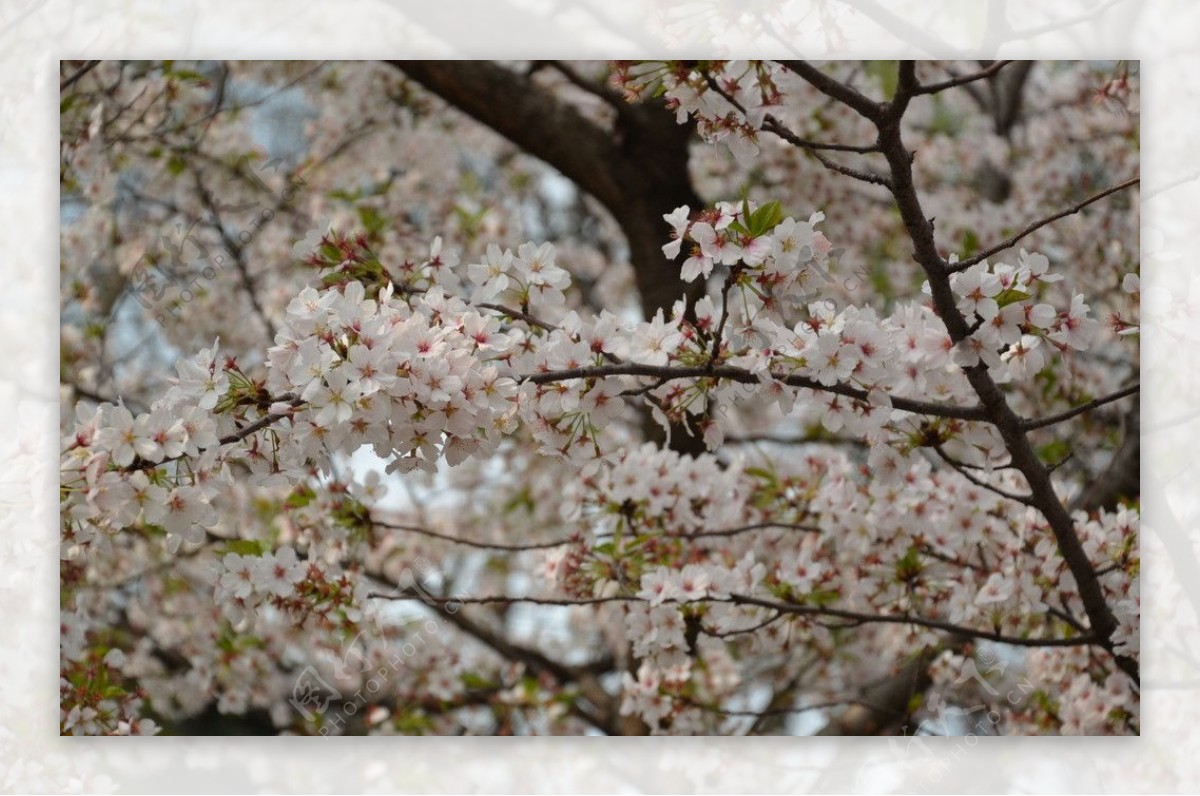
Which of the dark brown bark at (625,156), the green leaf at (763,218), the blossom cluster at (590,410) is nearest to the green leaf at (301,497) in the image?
the blossom cluster at (590,410)

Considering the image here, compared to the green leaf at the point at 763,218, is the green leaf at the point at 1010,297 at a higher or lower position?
lower

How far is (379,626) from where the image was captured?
6.41ft

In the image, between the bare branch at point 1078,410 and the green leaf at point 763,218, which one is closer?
the green leaf at point 763,218

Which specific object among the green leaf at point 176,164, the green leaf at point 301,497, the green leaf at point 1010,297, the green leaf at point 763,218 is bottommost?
the green leaf at point 1010,297

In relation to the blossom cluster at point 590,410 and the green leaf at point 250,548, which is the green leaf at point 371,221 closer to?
the blossom cluster at point 590,410

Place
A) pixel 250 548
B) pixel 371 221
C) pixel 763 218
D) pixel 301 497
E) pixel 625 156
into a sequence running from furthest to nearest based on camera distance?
pixel 371 221 < pixel 625 156 < pixel 301 497 < pixel 250 548 < pixel 763 218

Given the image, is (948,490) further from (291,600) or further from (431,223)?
(431,223)

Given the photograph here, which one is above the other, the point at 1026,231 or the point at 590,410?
the point at 1026,231

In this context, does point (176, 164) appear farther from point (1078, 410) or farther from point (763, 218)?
point (1078, 410)

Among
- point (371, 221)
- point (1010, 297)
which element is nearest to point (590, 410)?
point (1010, 297)

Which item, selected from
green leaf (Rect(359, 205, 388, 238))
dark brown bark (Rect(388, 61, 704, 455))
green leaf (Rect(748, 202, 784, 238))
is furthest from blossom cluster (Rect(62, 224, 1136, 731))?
green leaf (Rect(359, 205, 388, 238))

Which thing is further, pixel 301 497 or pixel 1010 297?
pixel 301 497

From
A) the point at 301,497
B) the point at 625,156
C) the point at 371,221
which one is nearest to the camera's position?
the point at 301,497

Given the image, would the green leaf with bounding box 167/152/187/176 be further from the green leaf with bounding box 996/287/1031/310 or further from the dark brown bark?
the green leaf with bounding box 996/287/1031/310
